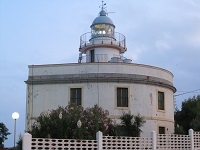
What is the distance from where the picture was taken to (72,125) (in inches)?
702

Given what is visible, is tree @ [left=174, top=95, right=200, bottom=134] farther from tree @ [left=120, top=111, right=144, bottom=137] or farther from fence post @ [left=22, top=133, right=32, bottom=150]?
fence post @ [left=22, top=133, right=32, bottom=150]

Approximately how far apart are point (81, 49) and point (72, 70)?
688 cm

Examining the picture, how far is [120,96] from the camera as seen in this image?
88.5 feet

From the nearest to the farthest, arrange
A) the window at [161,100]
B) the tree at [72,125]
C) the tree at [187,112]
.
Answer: the tree at [72,125] < the window at [161,100] < the tree at [187,112]

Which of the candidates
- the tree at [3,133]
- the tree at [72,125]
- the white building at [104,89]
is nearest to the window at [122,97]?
the white building at [104,89]

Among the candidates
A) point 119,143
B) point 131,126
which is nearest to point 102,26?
point 131,126

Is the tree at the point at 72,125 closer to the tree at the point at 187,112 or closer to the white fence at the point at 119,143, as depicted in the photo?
the white fence at the point at 119,143

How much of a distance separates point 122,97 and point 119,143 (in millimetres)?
11789

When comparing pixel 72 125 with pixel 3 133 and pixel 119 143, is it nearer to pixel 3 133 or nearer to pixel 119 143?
pixel 119 143

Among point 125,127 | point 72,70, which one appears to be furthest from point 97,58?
point 125,127

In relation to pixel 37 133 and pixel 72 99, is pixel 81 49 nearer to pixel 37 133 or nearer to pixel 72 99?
pixel 72 99

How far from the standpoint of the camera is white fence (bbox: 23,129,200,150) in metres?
13.8

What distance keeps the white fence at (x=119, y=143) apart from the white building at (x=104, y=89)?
9561mm

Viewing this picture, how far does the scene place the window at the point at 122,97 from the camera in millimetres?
26953
